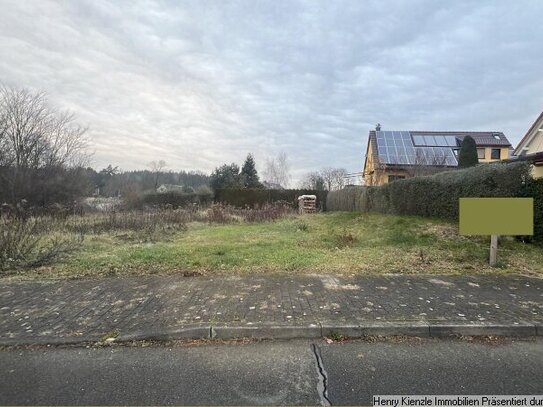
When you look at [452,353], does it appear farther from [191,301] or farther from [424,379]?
[191,301]

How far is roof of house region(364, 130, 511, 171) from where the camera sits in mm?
33725

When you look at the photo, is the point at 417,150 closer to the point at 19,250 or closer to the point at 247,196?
the point at 247,196

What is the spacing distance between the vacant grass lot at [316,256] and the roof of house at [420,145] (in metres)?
25.4

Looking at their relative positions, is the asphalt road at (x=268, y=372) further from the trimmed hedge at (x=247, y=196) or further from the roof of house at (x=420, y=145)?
the roof of house at (x=420, y=145)

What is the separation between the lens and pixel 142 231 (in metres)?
11.6

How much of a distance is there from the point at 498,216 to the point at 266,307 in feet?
15.5

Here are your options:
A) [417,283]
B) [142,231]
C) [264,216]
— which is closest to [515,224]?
[417,283]

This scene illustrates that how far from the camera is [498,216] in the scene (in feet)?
19.5

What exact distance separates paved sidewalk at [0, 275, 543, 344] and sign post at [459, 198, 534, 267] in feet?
2.96

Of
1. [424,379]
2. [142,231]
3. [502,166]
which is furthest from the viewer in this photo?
[142,231]

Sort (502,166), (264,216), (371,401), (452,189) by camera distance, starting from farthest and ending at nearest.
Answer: (264,216) → (452,189) → (502,166) → (371,401)

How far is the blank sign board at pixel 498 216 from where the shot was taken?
590 centimetres

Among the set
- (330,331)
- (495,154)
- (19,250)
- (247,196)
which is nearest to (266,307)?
(330,331)

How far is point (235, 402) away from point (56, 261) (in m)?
6.24
